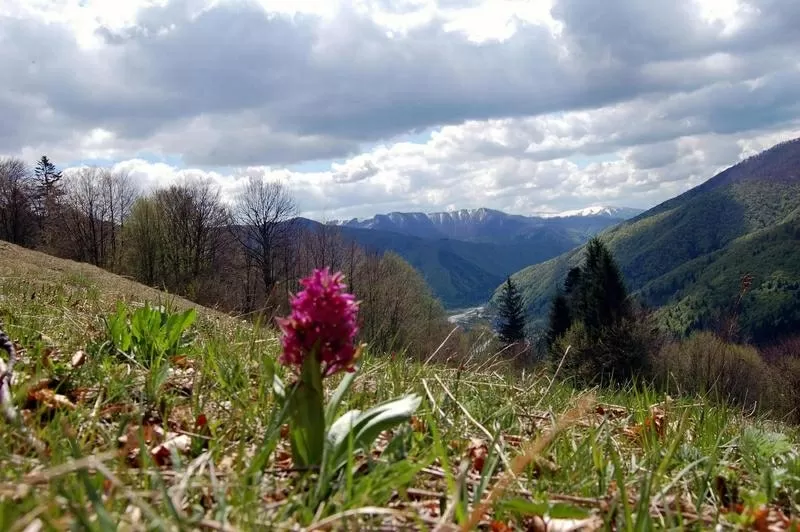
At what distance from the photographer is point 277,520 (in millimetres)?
1691

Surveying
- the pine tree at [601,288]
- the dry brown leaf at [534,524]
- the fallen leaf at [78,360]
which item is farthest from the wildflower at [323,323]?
the pine tree at [601,288]

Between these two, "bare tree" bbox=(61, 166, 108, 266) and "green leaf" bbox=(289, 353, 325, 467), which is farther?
"bare tree" bbox=(61, 166, 108, 266)

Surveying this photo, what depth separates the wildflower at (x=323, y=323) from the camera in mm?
1913

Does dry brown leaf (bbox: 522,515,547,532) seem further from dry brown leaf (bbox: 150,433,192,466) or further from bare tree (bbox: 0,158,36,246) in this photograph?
bare tree (bbox: 0,158,36,246)

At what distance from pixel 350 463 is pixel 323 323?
0.42m

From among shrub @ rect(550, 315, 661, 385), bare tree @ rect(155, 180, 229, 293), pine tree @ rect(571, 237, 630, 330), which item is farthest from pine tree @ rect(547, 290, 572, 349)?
bare tree @ rect(155, 180, 229, 293)

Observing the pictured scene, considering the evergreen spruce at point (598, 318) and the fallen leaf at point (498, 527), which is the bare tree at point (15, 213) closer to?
the evergreen spruce at point (598, 318)

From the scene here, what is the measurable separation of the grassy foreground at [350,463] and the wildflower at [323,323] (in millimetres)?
230

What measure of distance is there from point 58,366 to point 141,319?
61cm

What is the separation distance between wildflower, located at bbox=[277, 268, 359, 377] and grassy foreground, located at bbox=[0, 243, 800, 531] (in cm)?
23

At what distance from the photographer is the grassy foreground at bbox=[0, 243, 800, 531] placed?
1672mm

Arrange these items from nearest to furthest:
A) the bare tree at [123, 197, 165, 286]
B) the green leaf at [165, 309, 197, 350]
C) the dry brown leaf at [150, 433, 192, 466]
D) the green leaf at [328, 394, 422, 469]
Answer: the green leaf at [328, 394, 422, 469] < the dry brown leaf at [150, 433, 192, 466] < the green leaf at [165, 309, 197, 350] < the bare tree at [123, 197, 165, 286]

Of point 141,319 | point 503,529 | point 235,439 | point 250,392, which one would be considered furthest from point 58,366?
point 503,529

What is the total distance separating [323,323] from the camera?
192cm
